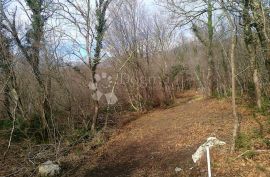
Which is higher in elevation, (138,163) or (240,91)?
(240,91)

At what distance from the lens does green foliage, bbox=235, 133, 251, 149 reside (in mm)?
10163

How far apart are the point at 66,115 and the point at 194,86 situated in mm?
23474

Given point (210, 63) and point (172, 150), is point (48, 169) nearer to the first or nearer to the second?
point (172, 150)

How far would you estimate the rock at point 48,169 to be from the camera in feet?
36.1

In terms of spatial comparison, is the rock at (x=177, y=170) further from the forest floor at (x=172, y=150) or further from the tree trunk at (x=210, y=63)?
the tree trunk at (x=210, y=63)

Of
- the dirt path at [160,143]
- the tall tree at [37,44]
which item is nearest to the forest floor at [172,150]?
the dirt path at [160,143]

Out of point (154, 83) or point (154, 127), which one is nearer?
point (154, 127)

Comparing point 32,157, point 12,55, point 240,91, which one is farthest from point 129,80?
point 32,157

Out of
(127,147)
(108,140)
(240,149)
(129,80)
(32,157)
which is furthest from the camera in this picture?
(129,80)

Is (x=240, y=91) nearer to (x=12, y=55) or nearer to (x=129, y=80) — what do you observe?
(x=129, y=80)

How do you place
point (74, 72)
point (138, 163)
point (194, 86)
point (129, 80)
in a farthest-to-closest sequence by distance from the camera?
point (194, 86)
point (129, 80)
point (74, 72)
point (138, 163)

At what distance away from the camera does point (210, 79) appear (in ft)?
80.5

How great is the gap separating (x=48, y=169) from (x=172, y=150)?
13.9ft

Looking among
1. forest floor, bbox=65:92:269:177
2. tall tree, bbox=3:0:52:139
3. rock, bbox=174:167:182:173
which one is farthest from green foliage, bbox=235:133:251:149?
tall tree, bbox=3:0:52:139
